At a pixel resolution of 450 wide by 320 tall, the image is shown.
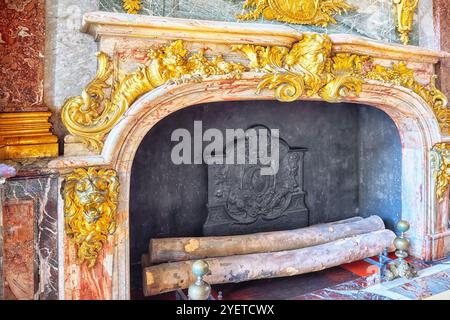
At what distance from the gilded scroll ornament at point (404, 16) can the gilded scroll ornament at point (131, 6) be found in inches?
91.7

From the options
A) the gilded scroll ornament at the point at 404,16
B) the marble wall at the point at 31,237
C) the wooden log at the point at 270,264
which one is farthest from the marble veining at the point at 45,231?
the gilded scroll ornament at the point at 404,16

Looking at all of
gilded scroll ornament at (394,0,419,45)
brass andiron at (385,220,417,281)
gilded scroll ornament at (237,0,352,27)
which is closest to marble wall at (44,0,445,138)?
gilded scroll ornament at (237,0,352,27)

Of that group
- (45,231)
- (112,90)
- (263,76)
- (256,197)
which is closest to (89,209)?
(45,231)

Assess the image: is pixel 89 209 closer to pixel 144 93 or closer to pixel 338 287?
pixel 144 93

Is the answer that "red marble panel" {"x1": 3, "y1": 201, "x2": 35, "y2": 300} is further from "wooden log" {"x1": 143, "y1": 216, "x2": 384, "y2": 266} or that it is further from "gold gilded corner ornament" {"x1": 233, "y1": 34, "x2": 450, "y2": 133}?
"gold gilded corner ornament" {"x1": 233, "y1": 34, "x2": 450, "y2": 133}

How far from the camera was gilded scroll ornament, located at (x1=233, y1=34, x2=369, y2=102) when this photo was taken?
2553mm

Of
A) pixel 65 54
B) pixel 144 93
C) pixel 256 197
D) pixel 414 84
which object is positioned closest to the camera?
pixel 65 54

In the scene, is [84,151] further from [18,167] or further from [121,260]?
[121,260]

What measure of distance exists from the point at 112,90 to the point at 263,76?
1.02 metres

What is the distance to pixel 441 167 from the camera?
3.38 metres

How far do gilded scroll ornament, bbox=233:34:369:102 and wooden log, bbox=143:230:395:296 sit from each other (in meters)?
1.30

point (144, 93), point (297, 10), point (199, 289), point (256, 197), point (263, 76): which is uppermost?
point (297, 10)

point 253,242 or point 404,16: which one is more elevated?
point 404,16

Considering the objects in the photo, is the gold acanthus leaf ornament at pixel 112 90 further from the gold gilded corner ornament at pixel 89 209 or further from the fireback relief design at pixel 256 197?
the fireback relief design at pixel 256 197
